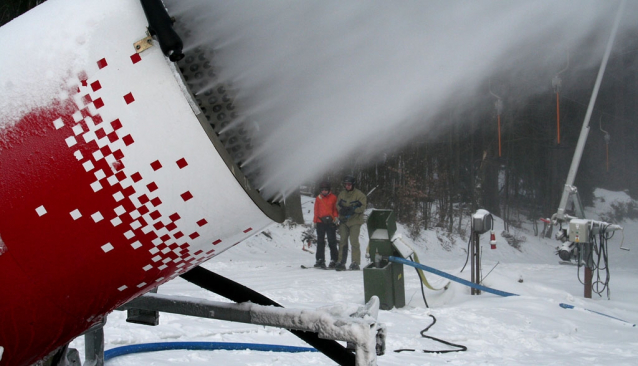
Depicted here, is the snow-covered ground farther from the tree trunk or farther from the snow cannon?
the snow cannon

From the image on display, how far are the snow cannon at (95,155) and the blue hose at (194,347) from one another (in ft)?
7.13

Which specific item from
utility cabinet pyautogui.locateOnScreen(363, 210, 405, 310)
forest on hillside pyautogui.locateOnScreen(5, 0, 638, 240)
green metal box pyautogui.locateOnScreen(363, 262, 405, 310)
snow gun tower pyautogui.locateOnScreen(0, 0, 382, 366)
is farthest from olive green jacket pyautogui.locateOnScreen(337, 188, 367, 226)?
snow gun tower pyautogui.locateOnScreen(0, 0, 382, 366)

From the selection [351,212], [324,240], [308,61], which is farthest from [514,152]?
[308,61]

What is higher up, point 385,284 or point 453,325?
point 385,284

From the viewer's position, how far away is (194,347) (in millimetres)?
3600

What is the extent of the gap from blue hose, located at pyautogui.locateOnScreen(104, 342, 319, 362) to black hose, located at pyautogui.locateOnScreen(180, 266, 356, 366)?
1654 mm

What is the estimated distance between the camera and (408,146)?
1772 cm

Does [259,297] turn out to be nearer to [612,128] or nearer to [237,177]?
[237,177]

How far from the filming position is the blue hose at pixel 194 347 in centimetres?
349

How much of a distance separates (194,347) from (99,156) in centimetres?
255

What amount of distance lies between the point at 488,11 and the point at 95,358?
266 cm

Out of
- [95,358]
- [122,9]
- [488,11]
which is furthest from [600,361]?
[122,9]

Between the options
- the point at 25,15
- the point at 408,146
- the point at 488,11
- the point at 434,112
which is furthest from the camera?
the point at 434,112

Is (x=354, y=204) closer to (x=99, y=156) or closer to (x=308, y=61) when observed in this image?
(x=308, y=61)
